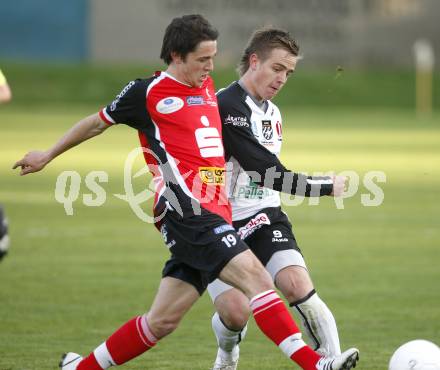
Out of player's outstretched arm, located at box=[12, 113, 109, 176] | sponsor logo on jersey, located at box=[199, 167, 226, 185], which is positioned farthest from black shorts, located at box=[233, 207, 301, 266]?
player's outstretched arm, located at box=[12, 113, 109, 176]

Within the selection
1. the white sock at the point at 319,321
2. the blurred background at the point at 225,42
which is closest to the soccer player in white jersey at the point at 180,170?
the white sock at the point at 319,321

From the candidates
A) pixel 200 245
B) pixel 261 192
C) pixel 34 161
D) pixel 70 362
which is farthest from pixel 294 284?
pixel 34 161

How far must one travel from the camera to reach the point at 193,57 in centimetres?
658

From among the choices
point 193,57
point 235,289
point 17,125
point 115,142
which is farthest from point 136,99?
point 17,125

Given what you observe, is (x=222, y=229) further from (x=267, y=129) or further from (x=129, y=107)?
(x=267, y=129)

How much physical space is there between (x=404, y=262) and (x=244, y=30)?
106 ft

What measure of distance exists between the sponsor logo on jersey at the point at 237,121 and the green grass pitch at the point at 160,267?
1.75 meters

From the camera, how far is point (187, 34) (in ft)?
21.5

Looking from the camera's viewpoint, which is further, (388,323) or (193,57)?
(388,323)

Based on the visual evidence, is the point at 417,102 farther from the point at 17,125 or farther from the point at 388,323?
the point at 388,323

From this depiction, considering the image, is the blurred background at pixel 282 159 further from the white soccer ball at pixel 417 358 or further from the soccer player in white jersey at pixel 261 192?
the white soccer ball at pixel 417 358

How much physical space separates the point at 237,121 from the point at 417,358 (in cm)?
179

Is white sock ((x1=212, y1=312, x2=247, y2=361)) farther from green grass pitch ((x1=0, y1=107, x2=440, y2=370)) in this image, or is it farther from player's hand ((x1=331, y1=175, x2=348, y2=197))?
player's hand ((x1=331, y1=175, x2=348, y2=197))

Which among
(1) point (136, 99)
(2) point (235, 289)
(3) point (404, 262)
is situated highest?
(1) point (136, 99)
